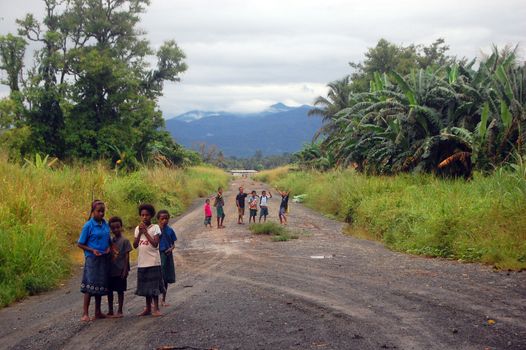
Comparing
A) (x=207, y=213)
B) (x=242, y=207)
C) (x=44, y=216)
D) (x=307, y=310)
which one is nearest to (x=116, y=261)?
(x=307, y=310)

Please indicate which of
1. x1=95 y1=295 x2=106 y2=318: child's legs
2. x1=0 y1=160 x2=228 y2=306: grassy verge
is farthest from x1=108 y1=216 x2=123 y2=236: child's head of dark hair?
x1=0 y1=160 x2=228 y2=306: grassy verge

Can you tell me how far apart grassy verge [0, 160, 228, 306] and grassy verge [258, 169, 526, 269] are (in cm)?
795

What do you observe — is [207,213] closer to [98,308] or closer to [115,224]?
[115,224]

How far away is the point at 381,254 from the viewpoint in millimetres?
13664

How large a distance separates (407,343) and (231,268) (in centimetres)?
626

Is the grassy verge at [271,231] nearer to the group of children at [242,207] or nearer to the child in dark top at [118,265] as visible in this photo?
the group of children at [242,207]

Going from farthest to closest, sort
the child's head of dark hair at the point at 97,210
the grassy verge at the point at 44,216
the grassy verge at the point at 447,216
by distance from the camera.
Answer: the grassy verge at the point at 447,216
the grassy verge at the point at 44,216
the child's head of dark hair at the point at 97,210

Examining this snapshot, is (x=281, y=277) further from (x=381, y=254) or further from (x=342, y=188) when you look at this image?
(x=342, y=188)

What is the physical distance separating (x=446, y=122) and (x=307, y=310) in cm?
1647

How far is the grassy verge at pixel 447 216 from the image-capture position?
11.6m

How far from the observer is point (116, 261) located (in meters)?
8.10

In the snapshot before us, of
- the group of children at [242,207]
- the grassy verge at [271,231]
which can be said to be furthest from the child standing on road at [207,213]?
the grassy verge at [271,231]

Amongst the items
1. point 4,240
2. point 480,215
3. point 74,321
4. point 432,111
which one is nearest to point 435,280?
point 480,215

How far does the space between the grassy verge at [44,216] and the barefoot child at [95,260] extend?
2.41 meters
